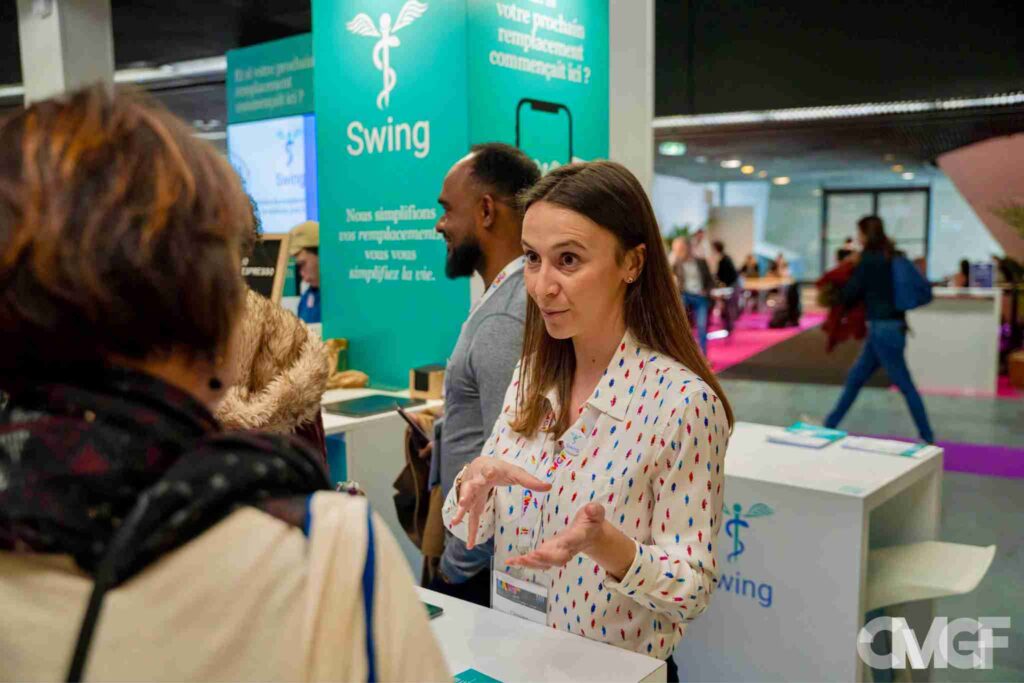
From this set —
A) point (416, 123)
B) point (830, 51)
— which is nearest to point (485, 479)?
point (416, 123)

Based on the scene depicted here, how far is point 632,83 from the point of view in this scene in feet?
13.5

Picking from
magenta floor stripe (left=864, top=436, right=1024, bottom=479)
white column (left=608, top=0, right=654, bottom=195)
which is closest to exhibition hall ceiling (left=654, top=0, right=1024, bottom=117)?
magenta floor stripe (left=864, top=436, right=1024, bottom=479)

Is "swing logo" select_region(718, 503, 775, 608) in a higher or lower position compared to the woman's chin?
lower

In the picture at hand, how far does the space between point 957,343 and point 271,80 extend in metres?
7.82

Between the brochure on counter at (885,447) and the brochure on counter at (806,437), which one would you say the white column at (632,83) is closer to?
the brochure on counter at (806,437)

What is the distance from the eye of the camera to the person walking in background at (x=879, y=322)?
21.6 feet

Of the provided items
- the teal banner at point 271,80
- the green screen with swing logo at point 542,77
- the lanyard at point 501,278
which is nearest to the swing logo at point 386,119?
the green screen with swing logo at point 542,77

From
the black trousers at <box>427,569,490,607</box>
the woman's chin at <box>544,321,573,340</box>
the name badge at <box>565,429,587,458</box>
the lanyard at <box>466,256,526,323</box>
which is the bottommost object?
the black trousers at <box>427,569,490,607</box>

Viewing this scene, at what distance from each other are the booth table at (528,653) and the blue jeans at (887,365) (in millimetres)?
5768

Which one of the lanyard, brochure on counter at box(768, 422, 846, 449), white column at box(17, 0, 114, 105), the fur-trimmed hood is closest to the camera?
the fur-trimmed hood

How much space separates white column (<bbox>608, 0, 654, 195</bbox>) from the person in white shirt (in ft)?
8.16

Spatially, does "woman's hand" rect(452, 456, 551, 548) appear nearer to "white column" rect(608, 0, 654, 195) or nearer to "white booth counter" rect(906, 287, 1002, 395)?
"white column" rect(608, 0, 654, 195)

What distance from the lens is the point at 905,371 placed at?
6680mm

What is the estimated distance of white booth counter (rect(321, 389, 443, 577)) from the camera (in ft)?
10.7
